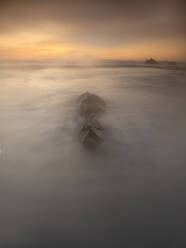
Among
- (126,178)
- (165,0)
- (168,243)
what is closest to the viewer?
Answer: (168,243)

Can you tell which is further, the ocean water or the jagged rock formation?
the jagged rock formation

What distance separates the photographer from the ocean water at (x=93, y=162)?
1115 mm

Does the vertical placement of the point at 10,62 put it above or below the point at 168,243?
above

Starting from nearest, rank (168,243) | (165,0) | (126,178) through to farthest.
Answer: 1. (168,243)
2. (126,178)
3. (165,0)

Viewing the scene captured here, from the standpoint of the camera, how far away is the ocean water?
1115 mm

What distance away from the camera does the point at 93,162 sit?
1.20 m

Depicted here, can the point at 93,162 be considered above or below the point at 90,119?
below

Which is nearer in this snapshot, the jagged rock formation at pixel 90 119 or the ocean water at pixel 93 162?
the ocean water at pixel 93 162

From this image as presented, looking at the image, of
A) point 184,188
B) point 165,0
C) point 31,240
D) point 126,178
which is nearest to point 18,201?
point 31,240

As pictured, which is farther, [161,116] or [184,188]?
[161,116]

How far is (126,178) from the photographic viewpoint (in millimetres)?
1188

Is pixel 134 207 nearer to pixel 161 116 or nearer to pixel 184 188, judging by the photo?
pixel 184 188

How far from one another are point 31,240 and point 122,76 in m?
1.08

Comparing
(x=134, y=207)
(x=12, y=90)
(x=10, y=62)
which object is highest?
(x=10, y=62)
